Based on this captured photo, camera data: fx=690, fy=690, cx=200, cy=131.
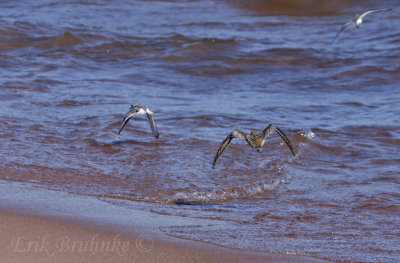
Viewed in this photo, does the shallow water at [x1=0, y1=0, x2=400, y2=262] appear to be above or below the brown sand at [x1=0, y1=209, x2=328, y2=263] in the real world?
above

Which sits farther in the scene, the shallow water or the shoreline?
the shallow water

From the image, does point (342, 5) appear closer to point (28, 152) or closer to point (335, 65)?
point (335, 65)

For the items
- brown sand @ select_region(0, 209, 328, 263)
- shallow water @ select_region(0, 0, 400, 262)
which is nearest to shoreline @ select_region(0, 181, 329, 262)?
brown sand @ select_region(0, 209, 328, 263)

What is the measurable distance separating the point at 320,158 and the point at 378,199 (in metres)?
1.64

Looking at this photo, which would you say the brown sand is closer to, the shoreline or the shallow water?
the shoreline

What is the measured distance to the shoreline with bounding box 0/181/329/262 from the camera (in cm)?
418

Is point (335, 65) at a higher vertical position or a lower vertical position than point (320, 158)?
higher

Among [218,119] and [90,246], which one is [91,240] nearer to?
[90,246]

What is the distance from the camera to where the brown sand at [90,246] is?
4152 mm

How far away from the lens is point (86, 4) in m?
18.2

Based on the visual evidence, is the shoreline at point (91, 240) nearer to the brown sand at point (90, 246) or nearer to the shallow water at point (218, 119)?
the brown sand at point (90, 246)

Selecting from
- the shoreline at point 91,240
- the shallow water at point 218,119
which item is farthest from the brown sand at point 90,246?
the shallow water at point 218,119

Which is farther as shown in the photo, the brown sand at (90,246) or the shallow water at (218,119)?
the shallow water at (218,119)

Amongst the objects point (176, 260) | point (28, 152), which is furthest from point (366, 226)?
point (28, 152)
